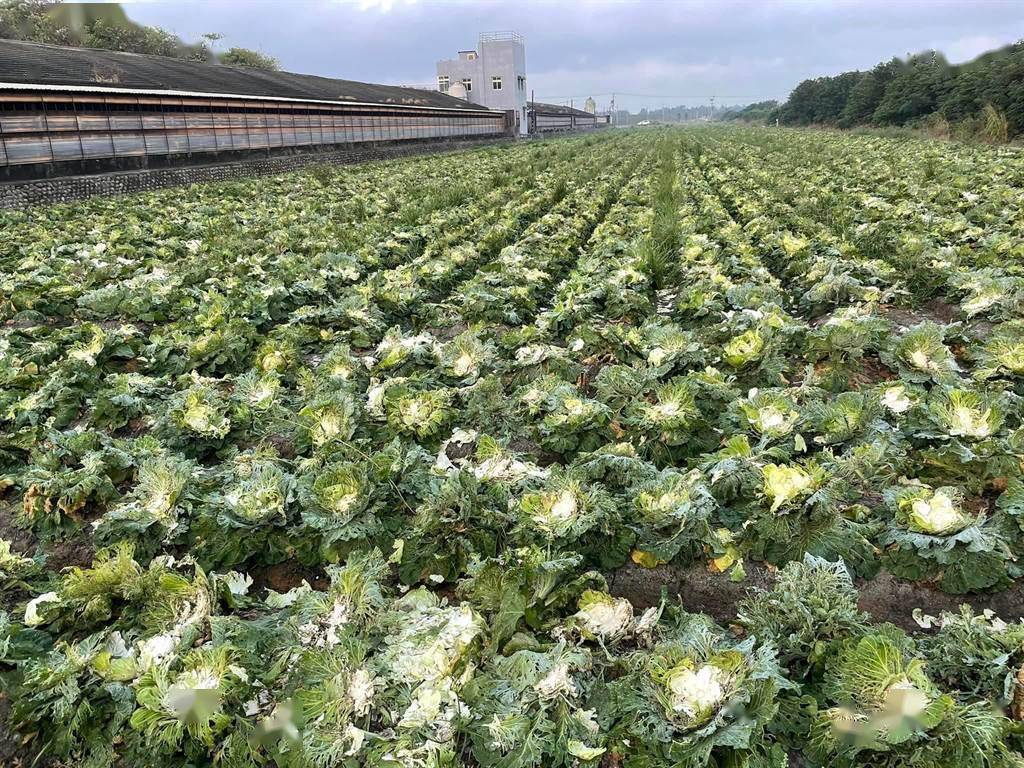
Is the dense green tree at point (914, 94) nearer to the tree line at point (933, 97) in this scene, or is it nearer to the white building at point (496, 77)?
the tree line at point (933, 97)

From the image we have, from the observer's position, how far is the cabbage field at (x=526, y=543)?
1.80 meters

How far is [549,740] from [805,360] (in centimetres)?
381

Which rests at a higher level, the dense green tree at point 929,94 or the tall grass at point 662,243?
the dense green tree at point 929,94

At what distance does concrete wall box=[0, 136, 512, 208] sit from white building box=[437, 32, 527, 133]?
37.4m

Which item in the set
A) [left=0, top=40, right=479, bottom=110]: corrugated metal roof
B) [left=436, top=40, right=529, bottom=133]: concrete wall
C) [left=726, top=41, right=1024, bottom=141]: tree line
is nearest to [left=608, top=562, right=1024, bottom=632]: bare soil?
[left=0, top=40, right=479, bottom=110]: corrugated metal roof

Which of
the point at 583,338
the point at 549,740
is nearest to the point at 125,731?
the point at 549,740

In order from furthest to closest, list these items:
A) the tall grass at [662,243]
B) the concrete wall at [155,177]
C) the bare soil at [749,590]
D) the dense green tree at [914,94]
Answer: the dense green tree at [914,94] → the concrete wall at [155,177] → the tall grass at [662,243] → the bare soil at [749,590]

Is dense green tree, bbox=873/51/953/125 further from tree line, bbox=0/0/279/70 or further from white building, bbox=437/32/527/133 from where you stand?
tree line, bbox=0/0/279/70

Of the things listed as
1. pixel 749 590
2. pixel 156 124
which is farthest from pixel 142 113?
pixel 749 590

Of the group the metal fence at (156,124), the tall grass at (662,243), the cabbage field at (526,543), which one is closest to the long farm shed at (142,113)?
the metal fence at (156,124)

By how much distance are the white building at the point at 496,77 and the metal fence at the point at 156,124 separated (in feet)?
119

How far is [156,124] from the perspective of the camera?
18281 mm

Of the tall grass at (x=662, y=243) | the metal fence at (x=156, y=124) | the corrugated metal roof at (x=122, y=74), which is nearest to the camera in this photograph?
the tall grass at (x=662, y=243)

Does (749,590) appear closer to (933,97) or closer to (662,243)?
(662,243)
